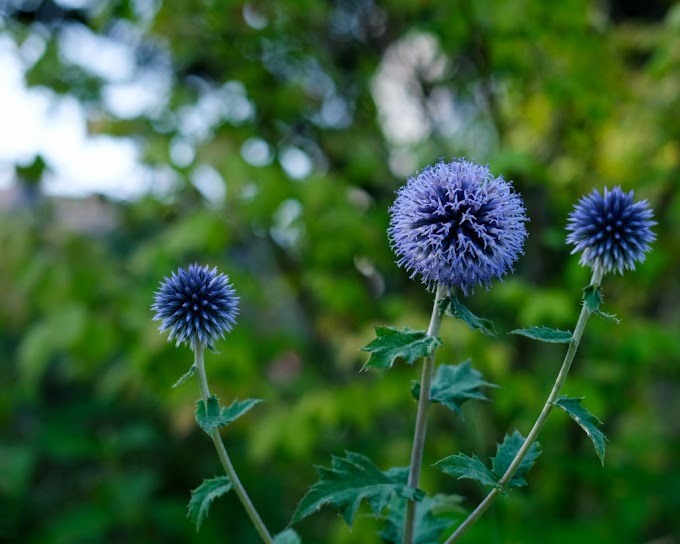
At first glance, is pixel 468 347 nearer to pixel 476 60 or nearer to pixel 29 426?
pixel 476 60

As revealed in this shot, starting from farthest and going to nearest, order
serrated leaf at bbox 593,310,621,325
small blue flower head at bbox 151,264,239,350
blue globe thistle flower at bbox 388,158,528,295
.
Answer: small blue flower head at bbox 151,264,239,350 → blue globe thistle flower at bbox 388,158,528,295 → serrated leaf at bbox 593,310,621,325

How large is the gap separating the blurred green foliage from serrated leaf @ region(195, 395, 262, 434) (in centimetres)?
183

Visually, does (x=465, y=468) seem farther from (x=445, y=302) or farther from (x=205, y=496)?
(x=205, y=496)

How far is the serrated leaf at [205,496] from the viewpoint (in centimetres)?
94

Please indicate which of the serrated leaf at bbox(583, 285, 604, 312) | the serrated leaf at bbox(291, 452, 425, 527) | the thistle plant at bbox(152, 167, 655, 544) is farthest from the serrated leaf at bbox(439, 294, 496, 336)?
the serrated leaf at bbox(291, 452, 425, 527)

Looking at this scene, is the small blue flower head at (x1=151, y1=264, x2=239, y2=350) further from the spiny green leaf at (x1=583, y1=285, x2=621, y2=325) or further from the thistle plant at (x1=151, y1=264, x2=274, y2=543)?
the spiny green leaf at (x1=583, y1=285, x2=621, y2=325)

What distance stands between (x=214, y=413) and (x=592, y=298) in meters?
0.53

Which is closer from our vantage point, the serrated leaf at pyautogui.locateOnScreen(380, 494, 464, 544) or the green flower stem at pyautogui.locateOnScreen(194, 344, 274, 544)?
the green flower stem at pyautogui.locateOnScreen(194, 344, 274, 544)

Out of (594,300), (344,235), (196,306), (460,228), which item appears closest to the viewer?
(594,300)

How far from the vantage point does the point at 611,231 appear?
1.03m

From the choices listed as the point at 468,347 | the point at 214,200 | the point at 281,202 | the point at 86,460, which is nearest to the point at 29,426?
the point at 86,460

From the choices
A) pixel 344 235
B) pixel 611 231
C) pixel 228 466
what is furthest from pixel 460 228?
pixel 344 235

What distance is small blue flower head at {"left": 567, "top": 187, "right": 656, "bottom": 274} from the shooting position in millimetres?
1010

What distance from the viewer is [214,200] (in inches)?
130
